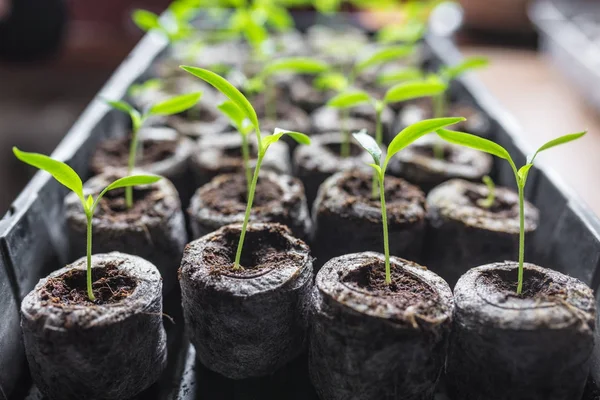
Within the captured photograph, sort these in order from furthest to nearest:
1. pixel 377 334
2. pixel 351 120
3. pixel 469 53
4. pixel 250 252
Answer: pixel 469 53
pixel 351 120
pixel 250 252
pixel 377 334

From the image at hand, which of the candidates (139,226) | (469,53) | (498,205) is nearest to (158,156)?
(139,226)

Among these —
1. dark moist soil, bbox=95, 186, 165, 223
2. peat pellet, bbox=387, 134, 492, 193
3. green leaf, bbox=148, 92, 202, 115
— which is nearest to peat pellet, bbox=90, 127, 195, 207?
dark moist soil, bbox=95, 186, 165, 223

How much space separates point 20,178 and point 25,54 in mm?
1560

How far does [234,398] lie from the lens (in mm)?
1205

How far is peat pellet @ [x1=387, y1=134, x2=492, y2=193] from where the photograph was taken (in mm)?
1688

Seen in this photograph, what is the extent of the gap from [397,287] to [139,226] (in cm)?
66

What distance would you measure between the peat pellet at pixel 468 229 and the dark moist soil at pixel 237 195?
43 cm

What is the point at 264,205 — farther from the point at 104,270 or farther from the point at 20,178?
the point at 20,178

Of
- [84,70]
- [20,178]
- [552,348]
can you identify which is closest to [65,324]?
[552,348]

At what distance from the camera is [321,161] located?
1738 millimetres

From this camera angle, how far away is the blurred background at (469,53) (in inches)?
A: 97.6

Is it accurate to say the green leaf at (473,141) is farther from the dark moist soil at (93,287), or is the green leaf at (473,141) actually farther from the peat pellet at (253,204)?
the dark moist soil at (93,287)

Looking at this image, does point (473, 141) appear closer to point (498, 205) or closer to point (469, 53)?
point (498, 205)

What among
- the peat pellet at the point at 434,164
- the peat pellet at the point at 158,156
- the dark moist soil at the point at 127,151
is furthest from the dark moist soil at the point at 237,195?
the peat pellet at the point at 434,164
